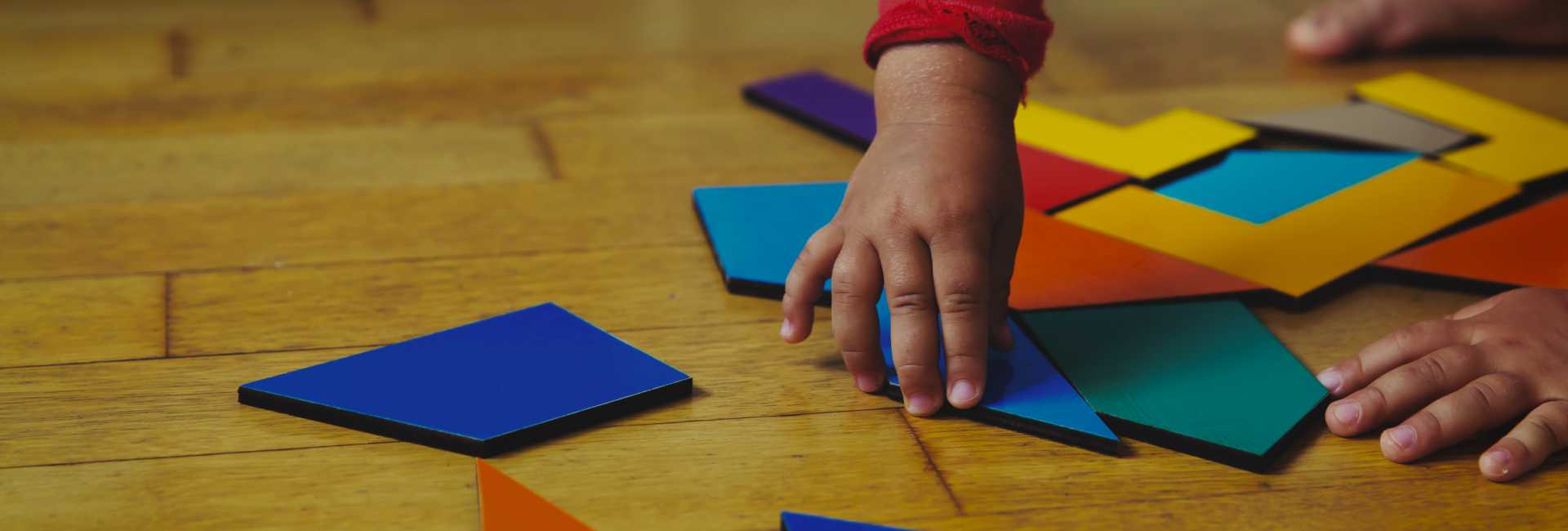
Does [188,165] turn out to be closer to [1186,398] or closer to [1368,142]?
[1186,398]

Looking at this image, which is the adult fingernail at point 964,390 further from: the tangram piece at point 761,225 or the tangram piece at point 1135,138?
the tangram piece at point 1135,138

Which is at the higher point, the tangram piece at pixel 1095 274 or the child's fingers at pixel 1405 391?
the child's fingers at pixel 1405 391

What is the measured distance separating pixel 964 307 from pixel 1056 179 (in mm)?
463

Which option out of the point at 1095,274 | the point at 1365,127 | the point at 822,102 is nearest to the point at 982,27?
the point at 1095,274

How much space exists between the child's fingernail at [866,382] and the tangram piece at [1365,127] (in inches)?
28.4

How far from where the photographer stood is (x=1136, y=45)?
1.78m

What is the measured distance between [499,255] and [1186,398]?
579 millimetres

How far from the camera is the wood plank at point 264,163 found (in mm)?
1303

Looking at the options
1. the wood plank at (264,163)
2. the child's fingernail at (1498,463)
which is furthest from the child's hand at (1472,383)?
the wood plank at (264,163)

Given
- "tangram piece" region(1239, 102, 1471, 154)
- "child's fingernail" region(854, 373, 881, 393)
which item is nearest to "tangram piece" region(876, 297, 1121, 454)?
"child's fingernail" region(854, 373, 881, 393)

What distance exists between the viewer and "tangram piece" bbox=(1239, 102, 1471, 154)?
1420mm

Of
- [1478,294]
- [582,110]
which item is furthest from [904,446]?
[582,110]

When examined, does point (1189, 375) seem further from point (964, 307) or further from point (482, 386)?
point (482, 386)

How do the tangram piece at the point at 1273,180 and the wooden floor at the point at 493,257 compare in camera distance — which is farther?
the tangram piece at the point at 1273,180
